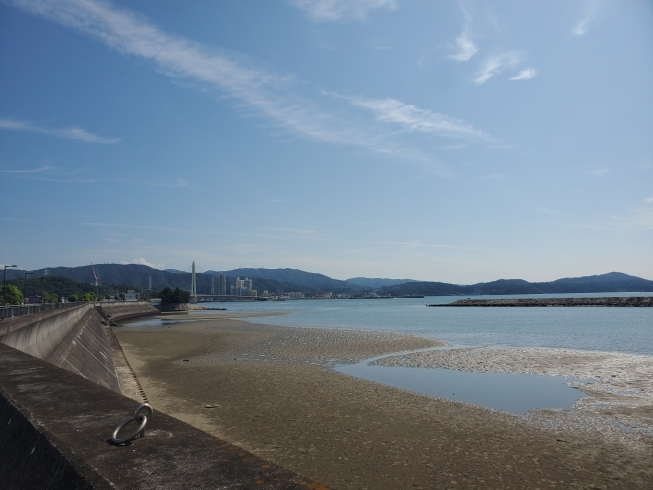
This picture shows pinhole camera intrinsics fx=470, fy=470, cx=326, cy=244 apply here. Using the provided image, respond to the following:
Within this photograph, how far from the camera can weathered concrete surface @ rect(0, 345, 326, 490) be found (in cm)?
261

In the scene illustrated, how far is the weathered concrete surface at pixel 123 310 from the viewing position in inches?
2981

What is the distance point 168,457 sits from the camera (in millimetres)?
2959

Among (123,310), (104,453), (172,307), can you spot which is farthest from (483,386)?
(172,307)

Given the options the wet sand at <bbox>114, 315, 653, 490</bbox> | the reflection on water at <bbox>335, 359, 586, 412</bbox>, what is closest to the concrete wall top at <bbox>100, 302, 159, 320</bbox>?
the reflection on water at <bbox>335, 359, 586, 412</bbox>

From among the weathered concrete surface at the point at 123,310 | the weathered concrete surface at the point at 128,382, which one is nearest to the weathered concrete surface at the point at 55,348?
the weathered concrete surface at the point at 128,382

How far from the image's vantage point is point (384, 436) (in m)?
11.2

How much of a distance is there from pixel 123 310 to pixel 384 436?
89.2 m

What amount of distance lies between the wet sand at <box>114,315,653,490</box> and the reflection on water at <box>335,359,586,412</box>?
3.92 ft

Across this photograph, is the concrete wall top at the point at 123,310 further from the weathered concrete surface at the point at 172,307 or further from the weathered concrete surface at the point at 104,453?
the weathered concrete surface at the point at 104,453

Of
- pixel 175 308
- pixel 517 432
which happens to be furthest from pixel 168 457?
pixel 175 308

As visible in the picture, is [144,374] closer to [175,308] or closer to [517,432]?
[517,432]

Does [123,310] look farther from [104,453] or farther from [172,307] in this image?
[104,453]

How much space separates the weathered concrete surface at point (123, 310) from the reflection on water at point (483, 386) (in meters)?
59.2

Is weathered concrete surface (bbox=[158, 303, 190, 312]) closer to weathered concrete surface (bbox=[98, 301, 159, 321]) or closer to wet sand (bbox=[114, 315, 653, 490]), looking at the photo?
weathered concrete surface (bbox=[98, 301, 159, 321])
